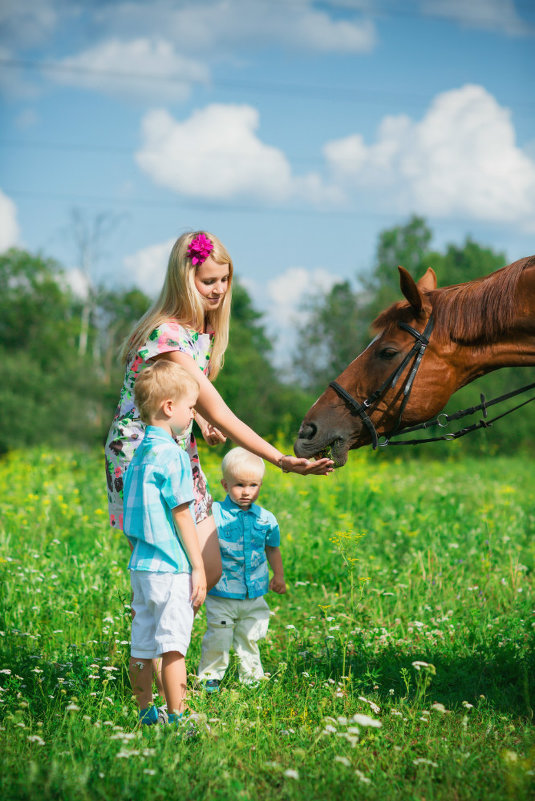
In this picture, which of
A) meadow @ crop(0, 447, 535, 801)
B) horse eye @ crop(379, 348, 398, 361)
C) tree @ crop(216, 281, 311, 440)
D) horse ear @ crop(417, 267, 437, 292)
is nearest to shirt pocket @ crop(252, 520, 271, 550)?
meadow @ crop(0, 447, 535, 801)

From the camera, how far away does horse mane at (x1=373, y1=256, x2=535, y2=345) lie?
3.51 metres

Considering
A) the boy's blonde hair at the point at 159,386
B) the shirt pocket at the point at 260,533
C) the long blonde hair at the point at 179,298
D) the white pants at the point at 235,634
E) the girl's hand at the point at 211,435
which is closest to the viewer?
the boy's blonde hair at the point at 159,386

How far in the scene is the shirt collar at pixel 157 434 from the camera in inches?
116

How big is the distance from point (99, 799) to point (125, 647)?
1731 millimetres

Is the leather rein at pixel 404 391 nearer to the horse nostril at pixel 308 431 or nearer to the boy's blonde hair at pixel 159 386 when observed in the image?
the horse nostril at pixel 308 431

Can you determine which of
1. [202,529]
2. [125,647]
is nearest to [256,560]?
[202,529]

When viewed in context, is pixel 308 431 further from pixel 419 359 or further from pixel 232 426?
pixel 419 359

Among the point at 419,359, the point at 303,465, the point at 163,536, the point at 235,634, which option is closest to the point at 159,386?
the point at 163,536

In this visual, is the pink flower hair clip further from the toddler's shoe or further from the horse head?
the toddler's shoe

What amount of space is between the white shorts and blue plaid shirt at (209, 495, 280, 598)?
773 mm

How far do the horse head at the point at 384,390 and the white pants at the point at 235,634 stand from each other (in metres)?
0.92

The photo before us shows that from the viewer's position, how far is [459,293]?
3654 mm

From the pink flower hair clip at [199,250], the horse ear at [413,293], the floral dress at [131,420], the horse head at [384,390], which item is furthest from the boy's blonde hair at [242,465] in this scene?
the horse ear at [413,293]

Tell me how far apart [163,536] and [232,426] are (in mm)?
658
